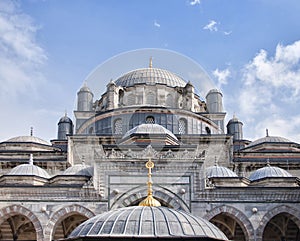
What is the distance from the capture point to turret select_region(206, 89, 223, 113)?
43.1 meters

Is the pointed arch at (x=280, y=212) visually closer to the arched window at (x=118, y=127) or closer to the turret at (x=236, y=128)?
the arched window at (x=118, y=127)

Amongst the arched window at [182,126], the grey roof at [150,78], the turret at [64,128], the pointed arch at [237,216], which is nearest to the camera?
the pointed arch at [237,216]

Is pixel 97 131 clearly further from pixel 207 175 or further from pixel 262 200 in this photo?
pixel 262 200

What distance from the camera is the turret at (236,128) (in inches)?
1766

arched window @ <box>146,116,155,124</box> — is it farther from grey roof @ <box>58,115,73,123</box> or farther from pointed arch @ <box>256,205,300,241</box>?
pointed arch @ <box>256,205,300,241</box>

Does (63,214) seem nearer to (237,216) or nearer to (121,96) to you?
(237,216)

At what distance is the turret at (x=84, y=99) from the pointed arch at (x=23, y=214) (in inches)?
628

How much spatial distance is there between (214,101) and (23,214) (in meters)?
20.2

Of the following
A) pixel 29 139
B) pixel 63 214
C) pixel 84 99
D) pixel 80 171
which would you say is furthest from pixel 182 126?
pixel 63 214

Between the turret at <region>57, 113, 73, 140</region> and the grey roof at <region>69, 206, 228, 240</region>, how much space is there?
3022 cm

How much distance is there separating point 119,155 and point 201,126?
11.5 metres

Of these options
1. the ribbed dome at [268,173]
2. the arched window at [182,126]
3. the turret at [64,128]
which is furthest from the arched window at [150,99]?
the ribbed dome at [268,173]

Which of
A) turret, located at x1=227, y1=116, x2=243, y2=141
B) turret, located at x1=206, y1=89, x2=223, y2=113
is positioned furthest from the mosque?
turret, located at x1=227, y1=116, x2=243, y2=141

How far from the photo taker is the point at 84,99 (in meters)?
43.4
